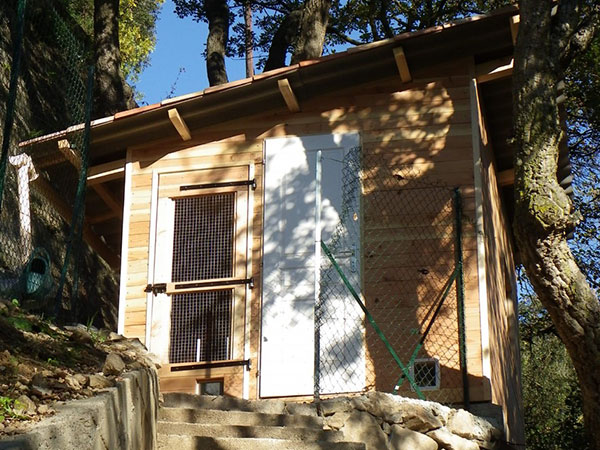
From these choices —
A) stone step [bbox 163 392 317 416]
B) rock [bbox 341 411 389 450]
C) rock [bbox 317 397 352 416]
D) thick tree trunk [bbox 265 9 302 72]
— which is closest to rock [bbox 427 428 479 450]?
rock [bbox 341 411 389 450]

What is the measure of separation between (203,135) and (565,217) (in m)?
4.30

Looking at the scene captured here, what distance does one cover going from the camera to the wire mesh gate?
10.3 m

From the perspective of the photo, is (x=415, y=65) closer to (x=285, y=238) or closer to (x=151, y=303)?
(x=285, y=238)

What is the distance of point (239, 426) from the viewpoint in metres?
8.05

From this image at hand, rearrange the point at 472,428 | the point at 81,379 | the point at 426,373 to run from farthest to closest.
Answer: the point at 426,373, the point at 472,428, the point at 81,379

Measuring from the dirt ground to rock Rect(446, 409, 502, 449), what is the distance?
2733 mm

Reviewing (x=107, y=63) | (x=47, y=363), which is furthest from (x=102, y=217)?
(x=47, y=363)

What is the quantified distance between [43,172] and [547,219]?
5348 mm

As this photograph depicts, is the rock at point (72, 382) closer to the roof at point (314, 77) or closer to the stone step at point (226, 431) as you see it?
the stone step at point (226, 431)

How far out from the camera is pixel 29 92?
16.5 meters

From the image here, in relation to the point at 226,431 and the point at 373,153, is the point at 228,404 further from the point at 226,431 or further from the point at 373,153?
the point at 373,153

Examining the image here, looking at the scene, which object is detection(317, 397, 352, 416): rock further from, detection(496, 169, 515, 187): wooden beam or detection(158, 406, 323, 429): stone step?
detection(496, 169, 515, 187): wooden beam

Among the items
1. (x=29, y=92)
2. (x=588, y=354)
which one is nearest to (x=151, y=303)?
(x=588, y=354)

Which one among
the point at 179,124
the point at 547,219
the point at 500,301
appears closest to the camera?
the point at 547,219
